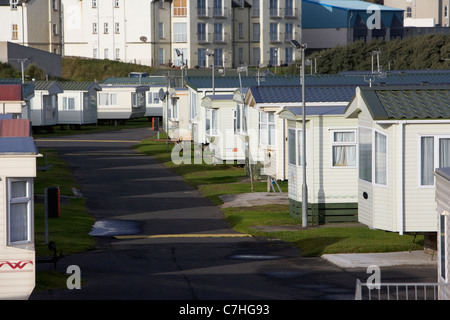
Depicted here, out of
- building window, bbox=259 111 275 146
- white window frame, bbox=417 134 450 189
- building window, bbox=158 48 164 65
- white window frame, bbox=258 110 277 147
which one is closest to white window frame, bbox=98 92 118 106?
building window, bbox=158 48 164 65

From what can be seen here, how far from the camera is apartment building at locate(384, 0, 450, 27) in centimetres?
13962

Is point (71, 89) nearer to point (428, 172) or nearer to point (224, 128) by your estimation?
point (224, 128)

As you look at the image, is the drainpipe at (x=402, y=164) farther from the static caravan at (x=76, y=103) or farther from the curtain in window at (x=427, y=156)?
the static caravan at (x=76, y=103)

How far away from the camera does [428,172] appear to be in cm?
2072

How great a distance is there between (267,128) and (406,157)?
14.2 m

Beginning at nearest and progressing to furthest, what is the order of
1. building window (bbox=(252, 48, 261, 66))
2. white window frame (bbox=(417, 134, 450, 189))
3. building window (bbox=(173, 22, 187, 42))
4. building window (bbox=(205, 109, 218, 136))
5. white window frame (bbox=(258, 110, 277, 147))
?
1. white window frame (bbox=(417, 134, 450, 189))
2. white window frame (bbox=(258, 110, 277, 147))
3. building window (bbox=(205, 109, 218, 136))
4. building window (bbox=(173, 22, 187, 42))
5. building window (bbox=(252, 48, 261, 66))

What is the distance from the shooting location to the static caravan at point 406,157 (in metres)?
20.6

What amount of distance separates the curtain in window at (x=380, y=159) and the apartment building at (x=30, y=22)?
3420 inches

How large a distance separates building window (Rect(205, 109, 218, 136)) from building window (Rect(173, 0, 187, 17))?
61267 mm

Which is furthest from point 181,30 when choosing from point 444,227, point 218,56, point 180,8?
point 444,227

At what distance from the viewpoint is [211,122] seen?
45.0 m

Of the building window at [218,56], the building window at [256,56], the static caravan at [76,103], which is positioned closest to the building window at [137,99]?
the static caravan at [76,103]

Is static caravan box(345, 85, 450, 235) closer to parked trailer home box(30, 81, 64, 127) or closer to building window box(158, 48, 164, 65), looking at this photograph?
parked trailer home box(30, 81, 64, 127)

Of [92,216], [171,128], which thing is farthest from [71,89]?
[92,216]
